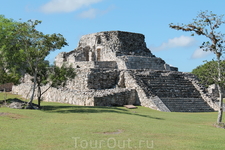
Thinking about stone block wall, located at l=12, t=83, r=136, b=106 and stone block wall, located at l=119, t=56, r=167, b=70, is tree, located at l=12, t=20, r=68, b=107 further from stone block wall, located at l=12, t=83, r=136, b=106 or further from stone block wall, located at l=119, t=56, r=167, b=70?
stone block wall, located at l=119, t=56, r=167, b=70

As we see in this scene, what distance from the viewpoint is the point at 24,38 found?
14648 mm

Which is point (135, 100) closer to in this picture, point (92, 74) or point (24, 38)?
point (92, 74)

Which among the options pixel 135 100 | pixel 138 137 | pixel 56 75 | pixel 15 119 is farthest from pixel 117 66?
pixel 138 137

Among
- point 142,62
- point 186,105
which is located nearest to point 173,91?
point 186,105

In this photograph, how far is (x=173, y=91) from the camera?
19.8 m

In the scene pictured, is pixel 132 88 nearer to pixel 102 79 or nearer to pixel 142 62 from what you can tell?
pixel 102 79

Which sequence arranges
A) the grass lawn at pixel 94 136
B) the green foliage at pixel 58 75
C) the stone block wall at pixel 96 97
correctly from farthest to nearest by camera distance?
the stone block wall at pixel 96 97, the green foliage at pixel 58 75, the grass lawn at pixel 94 136

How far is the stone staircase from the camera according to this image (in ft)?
58.4

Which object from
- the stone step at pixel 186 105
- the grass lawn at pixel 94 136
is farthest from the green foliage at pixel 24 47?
the stone step at pixel 186 105

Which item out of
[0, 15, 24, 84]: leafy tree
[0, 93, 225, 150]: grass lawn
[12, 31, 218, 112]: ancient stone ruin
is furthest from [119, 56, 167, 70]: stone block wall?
[0, 93, 225, 150]: grass lawn

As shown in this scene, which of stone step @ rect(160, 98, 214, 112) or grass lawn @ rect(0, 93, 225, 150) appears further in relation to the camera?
stone step @ rect(160, 98, 214, 112)

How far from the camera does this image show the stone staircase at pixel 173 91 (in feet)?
58.4

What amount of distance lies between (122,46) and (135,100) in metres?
10.2

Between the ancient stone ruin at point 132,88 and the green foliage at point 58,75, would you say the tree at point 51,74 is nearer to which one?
the green foliage at point 58,75
